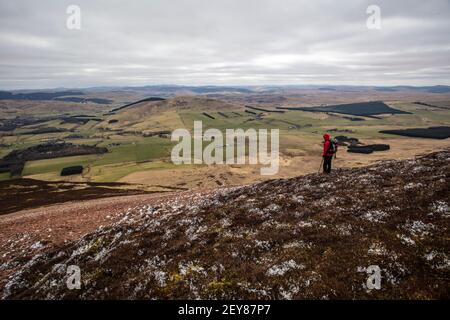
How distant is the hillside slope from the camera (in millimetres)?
14117

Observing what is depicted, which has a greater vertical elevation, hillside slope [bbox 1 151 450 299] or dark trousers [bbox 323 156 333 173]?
dark trousers [bbox 323 156 333 173]

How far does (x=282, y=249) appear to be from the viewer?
17359 millimetres

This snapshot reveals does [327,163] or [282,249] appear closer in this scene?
[282,249]

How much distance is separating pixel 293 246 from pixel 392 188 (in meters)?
11.2

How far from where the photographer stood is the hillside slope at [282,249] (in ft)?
46.3

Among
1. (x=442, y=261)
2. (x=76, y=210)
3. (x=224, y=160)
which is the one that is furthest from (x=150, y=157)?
(x=442, y=261)

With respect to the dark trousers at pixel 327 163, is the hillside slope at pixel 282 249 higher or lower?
lower

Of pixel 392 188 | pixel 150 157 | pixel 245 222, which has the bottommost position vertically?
pixel 150 157

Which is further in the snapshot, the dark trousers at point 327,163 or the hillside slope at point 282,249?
the dark trousers at point 327,163

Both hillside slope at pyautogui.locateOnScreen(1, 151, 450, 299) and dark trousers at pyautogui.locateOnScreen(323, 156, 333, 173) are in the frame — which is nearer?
hillside slope at pyautogui.locateOnScreen(1, 151, 450, 299)

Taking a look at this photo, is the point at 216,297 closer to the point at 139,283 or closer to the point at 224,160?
the point at 139,283

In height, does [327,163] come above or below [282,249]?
above
